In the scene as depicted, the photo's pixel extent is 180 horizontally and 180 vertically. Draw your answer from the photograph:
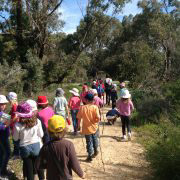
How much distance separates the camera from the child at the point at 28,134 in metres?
3.81

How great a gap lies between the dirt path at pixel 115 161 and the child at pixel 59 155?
1.89 m

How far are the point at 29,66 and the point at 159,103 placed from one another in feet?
32.2

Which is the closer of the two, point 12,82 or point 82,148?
point 82,148

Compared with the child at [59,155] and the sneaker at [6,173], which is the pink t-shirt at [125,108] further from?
the child at [59,155]

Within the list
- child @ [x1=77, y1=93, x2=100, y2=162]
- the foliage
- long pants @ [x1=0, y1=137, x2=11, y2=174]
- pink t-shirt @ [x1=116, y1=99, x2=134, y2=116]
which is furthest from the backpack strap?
pink t-shirt @ [x1=116, y1=99, x2=134, y2=116]

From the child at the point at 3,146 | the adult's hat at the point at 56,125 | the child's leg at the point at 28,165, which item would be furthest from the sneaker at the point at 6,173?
the adult's hat at the point at 56,125

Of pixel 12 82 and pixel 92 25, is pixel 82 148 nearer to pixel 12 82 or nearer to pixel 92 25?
pixel 12 82

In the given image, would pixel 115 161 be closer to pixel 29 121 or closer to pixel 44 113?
pixel 44 113

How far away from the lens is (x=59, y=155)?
3.05m

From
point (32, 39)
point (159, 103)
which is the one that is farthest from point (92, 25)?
point (159, 103)

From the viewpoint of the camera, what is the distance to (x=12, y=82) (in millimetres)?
13938

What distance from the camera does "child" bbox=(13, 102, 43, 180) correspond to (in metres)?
3.81

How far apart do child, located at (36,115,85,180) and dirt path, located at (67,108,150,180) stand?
1895 millimetres

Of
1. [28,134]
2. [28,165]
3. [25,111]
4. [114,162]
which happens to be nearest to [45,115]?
[28,134]
